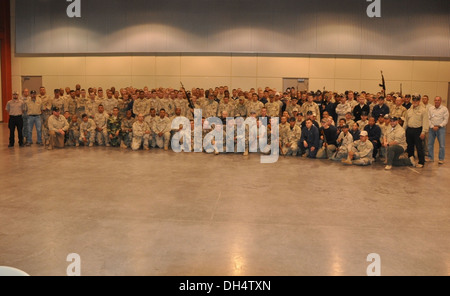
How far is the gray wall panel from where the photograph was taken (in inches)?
716

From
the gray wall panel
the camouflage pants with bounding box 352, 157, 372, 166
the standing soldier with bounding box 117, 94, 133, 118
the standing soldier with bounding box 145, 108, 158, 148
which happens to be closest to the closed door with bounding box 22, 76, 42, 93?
the gray wall panel

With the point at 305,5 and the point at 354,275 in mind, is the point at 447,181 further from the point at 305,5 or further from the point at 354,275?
the point at 305,5

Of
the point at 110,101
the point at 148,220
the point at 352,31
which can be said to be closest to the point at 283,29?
the point at 352,31

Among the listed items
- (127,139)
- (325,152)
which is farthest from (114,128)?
(325,152)

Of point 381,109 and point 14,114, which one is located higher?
point 381,109

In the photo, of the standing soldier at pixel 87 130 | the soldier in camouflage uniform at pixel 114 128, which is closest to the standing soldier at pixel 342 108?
the soldier in camouflage uniform at pixel 114 128

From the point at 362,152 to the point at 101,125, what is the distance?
8.24 metres

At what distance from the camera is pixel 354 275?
4.50 meters

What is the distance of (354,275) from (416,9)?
16.8m

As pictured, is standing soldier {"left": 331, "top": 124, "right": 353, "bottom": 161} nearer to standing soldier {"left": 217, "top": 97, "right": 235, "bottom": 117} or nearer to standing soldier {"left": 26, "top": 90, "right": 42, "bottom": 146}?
standing soldier {"left": 217, "top": 97, "right": 235, "bottom": 117}

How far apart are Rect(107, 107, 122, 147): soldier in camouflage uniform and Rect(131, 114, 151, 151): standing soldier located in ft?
2.52

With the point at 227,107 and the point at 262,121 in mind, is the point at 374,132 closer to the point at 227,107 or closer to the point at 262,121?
the point at 262,121

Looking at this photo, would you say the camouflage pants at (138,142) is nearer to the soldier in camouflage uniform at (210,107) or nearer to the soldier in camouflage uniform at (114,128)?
the soldier in camouflage uniform at (114,128)

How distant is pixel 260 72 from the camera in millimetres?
18984
